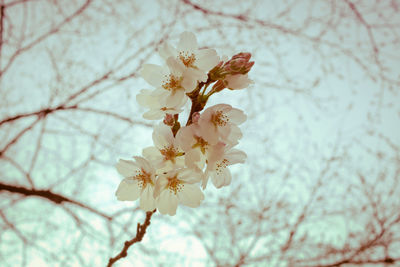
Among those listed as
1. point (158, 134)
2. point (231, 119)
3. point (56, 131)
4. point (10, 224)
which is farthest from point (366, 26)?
point (10, 224)

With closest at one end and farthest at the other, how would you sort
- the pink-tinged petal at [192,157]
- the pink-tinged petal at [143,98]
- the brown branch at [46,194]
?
the pink-tinged petal at [192,157], the pink-tinged petal at [143,98], the brown branch at [46,194]

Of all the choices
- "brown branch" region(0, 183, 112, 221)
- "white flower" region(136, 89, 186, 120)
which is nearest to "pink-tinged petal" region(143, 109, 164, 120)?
"white flower" region(136, 89, 186, 120)

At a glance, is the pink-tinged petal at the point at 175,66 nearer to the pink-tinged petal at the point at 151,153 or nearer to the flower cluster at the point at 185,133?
the flower cluster at the point at 185,133

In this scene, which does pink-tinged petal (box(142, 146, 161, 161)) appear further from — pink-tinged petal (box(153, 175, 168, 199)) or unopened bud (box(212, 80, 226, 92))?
unopened bud (box(212, 80, 226, 92))

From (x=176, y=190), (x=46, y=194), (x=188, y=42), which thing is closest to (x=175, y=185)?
(x=176, y=190)

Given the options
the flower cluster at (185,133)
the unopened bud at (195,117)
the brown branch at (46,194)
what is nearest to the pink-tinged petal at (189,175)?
the flower cluster at (185,133)

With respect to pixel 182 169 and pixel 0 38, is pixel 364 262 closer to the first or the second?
pixel 182 169

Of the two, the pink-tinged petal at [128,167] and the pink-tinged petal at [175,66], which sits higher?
the pink-tinged petal at [175,66]
